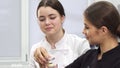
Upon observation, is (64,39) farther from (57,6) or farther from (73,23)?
(73,23)

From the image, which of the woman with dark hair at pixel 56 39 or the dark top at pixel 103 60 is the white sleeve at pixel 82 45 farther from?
the dark top at pixel 103 60

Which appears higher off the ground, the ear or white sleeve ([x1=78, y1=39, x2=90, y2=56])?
the ear

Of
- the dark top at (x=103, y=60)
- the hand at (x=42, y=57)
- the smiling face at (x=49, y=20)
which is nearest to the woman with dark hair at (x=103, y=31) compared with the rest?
the dark top at (x=103, y=60)

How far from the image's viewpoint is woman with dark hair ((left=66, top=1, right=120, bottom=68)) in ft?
3.10

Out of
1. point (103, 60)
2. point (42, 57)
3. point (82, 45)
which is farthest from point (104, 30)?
point (82, 45)

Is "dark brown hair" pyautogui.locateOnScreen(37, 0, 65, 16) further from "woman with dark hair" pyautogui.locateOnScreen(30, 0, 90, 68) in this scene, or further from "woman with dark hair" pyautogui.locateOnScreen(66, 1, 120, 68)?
"woman with dark hair" pyautogui.locateOnScreen(66, 1, 120, 68)

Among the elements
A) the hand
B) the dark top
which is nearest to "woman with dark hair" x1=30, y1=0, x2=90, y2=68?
the hand

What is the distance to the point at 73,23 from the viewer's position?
2.49 m

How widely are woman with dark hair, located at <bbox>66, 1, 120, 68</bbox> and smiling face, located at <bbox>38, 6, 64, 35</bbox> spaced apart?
35 cm

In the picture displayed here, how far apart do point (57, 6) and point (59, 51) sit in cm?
26

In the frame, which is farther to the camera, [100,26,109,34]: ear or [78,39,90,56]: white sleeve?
[78,39,90,56]: white sleeve

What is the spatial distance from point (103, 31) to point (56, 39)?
1.63ft

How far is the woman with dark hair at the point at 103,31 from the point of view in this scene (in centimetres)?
95

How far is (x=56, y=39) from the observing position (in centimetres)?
142
